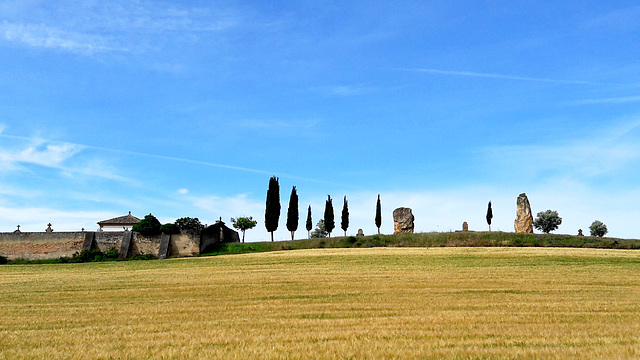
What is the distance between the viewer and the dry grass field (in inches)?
368

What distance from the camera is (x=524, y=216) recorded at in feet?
171

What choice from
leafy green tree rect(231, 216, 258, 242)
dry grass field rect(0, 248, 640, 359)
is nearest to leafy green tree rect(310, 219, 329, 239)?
leafy green tree rect(231, 216, 258, 242)

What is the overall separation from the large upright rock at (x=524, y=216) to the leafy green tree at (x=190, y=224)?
33.9 meters

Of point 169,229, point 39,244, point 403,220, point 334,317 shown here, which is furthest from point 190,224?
point 334,317

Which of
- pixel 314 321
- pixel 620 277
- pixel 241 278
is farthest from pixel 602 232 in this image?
pixel 314 321

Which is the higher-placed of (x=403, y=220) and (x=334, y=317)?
(x=403, y=220)

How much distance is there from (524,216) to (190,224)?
35.6 metres

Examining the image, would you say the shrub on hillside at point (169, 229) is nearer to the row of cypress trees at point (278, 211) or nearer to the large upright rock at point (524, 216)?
the row of cypress trees at point (278, 211)

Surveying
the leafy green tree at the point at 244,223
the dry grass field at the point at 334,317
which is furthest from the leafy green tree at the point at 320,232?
the dry grass field at the point at 334,317

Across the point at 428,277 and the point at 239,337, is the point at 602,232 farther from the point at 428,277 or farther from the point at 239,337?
the point at 239,337

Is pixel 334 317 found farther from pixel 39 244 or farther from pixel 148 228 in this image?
pixel 39 244

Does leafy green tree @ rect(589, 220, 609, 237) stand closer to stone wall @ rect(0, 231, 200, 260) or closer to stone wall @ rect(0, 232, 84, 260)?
stone wall @ rect(0, 231, 200, 260)

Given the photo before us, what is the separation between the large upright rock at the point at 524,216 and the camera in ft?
170

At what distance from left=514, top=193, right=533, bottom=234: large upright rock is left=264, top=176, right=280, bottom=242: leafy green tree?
1148 inches
